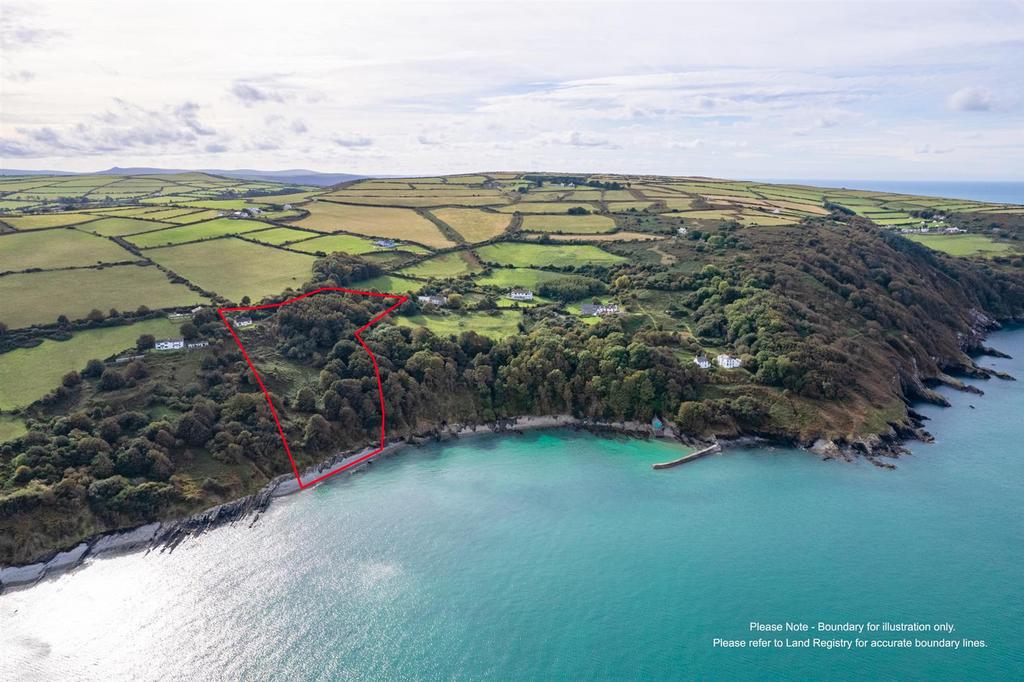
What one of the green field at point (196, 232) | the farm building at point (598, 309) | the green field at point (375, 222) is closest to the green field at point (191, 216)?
the green field at point (196, 232)

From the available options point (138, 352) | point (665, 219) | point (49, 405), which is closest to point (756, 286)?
point (665, 219)

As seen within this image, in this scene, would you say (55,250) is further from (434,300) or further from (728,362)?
(728,362)

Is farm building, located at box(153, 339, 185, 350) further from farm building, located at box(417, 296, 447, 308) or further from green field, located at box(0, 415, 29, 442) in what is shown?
farm building, located at box(417, 296, 447, 308)

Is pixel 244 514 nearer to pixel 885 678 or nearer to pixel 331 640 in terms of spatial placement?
pixel 331 640

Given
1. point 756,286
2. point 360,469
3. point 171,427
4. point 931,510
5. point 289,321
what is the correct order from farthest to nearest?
point 756,286 < point 289,321 < point 360,469 < point 171,427 < point 931,510

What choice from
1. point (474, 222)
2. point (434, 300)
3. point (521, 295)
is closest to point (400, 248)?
point (474, 222)

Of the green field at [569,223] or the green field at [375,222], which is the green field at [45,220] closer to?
the green field at [375,222]

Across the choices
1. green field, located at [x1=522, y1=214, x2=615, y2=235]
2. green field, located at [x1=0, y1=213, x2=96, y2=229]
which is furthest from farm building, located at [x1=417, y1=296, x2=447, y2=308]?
green field, located at [x1=0, y1=213, x2=96, y2=229]
